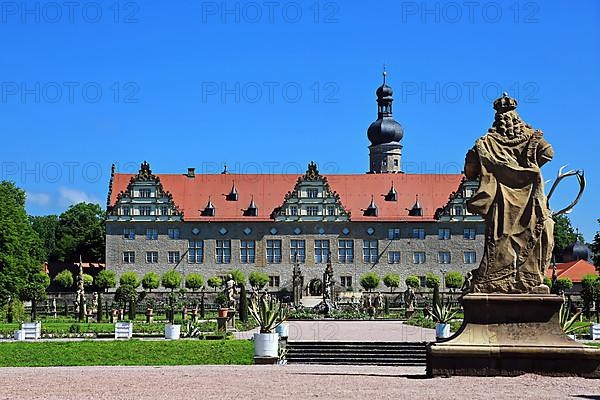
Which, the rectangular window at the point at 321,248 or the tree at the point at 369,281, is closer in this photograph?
the tree at the point at 369,281

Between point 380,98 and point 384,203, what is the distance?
18300mm

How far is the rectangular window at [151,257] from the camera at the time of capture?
61.0 metres

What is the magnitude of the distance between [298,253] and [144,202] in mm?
9227

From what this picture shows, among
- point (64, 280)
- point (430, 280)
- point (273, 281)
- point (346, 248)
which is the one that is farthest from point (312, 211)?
point (64, 280)

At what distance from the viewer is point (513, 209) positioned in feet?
41.3

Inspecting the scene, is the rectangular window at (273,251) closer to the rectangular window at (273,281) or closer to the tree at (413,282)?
the rectangular window at (273,281)

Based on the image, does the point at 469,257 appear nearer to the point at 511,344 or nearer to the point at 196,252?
the point at 196,252

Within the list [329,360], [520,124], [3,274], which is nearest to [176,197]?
[3,274]

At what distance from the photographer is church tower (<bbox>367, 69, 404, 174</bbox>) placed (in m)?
78.9

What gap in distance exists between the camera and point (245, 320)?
35469 millimetres

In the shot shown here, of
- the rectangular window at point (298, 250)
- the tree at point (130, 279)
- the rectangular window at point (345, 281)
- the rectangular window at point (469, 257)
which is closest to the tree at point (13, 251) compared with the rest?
the tree at point (130, 279)

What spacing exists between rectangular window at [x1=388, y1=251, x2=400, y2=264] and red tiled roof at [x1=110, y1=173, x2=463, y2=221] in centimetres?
196

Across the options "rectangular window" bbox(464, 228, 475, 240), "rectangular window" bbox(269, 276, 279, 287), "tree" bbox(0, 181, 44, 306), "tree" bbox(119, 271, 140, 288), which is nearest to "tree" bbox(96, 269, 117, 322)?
"tree" bbox(119, 271, 140, 288)

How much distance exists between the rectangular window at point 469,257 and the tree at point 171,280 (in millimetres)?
16314
